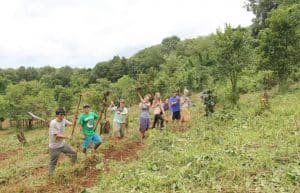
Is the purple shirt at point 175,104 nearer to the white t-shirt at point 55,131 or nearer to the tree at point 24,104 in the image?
the white t-shirt at point 55,131

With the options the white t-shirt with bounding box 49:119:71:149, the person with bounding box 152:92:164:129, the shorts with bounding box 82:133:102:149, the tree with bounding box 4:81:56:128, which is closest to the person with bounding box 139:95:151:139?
the person with bounding box 152:92:164:129

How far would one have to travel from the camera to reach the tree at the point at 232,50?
24344 mm

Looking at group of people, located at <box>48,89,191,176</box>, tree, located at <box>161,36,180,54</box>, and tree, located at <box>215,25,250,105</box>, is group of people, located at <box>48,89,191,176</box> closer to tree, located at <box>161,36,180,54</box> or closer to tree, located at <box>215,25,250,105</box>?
tree, located at <box>215,25,250,105</box>

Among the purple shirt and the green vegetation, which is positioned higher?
the purple shirt

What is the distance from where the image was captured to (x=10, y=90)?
61.4 meters

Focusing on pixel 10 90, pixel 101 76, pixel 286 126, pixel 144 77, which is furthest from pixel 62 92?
pixel 286 126

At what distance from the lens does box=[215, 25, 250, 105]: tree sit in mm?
24344

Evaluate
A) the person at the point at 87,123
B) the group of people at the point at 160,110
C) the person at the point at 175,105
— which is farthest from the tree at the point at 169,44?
the person at the point at 87,123

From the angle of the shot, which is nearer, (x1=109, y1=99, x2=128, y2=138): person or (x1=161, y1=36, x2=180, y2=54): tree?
(x1=109, y1=99, x2=128, y2=138): person

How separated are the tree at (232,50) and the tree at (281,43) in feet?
4.56

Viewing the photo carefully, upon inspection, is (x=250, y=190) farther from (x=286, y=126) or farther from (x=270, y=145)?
(x=286, y=126)

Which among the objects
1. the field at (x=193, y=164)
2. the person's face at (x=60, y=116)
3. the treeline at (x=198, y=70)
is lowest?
the field at (x=193, y=164)

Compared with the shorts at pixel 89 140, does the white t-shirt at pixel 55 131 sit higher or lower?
higher

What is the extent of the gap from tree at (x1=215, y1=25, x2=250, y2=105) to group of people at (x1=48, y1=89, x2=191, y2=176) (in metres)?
5.68
